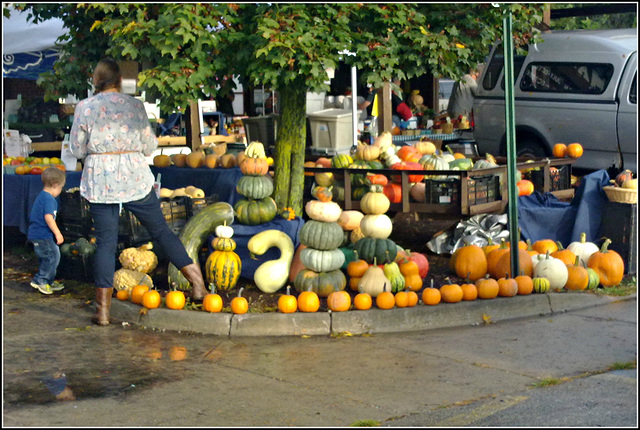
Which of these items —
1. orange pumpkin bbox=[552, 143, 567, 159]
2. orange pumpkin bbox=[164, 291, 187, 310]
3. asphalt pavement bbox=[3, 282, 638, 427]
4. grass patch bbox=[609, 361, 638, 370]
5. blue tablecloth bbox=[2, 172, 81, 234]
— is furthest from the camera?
orange pumpkin bbox=[552, 143, 567, 159]

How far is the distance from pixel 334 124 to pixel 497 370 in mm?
6765

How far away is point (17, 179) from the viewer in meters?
9.83

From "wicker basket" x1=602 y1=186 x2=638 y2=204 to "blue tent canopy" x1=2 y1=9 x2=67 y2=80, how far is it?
9.64 metres

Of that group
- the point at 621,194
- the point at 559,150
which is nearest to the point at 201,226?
the point at 621,194

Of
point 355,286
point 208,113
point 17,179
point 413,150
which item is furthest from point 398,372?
point 208,113

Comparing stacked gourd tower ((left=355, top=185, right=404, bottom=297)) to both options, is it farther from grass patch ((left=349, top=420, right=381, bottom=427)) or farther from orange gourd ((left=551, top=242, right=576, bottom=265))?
grass patch ((left=349, top=420, right=381, bottom=427))

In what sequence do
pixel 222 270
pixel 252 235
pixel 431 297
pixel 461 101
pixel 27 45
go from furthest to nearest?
1. pixel 461 101
2. pixel 27 45
3. pixel 252 235
4. pixel 222 270
5. pixel 431 297

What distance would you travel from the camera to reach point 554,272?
770 cm

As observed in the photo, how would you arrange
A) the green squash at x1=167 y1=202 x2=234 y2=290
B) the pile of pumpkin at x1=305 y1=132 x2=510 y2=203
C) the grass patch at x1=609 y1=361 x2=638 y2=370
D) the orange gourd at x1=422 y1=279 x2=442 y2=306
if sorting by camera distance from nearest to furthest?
the grass patch at x1=609 y1=361 x2=638 y2=370 < the orange gourd at x1=422 y1=279 x2=442 y2=306 < the green squash at x1=167 y1=202 x2=234 y2=290 < the pile of pumpkin at x1=305 y1=132 x2=510 y2=203

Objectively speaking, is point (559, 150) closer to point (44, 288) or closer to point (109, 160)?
point (109, 160)

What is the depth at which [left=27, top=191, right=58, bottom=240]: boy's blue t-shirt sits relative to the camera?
26.3ft

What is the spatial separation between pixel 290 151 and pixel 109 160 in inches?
90.3

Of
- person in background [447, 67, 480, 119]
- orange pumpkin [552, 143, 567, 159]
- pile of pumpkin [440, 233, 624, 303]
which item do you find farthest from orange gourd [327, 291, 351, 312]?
person in background [447, 67, 480, 119]

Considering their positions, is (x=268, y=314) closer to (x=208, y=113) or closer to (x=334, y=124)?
(x=334, y=124)
